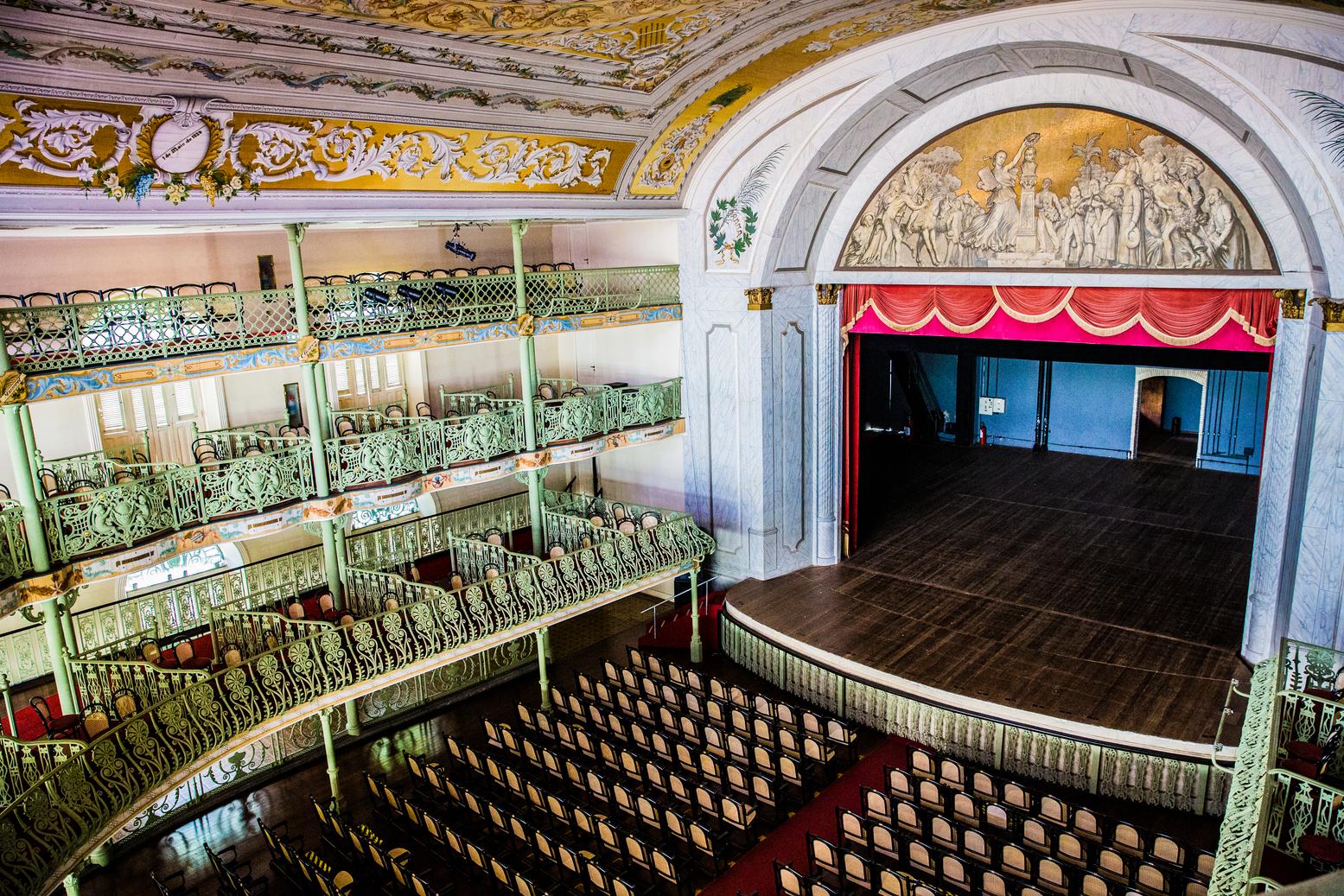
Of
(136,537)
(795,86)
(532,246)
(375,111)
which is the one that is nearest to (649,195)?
(795,86)

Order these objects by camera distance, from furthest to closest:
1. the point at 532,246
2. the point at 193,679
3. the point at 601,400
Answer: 1. the point at 532,246
2. the point at 601,400
3. the point at 193,679

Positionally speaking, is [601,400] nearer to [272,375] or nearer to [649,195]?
[649,195]

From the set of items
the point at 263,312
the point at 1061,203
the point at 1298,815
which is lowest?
the point at 1298,815

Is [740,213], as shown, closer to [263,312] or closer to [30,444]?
[263,312]

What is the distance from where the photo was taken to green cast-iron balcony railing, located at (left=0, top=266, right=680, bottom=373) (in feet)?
35.5

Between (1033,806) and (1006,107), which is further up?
(1006,107)

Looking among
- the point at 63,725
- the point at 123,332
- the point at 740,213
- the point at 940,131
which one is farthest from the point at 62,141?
the point at 940,131

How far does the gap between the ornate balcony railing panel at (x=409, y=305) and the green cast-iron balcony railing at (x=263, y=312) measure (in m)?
0.02

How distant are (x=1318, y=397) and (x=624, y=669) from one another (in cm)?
1082

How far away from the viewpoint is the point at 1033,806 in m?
11.3

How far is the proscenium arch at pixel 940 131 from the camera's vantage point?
12062 mm

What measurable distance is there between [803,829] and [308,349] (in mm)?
9222

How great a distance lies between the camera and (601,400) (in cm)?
1658

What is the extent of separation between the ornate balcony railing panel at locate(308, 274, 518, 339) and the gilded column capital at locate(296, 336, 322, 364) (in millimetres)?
470
